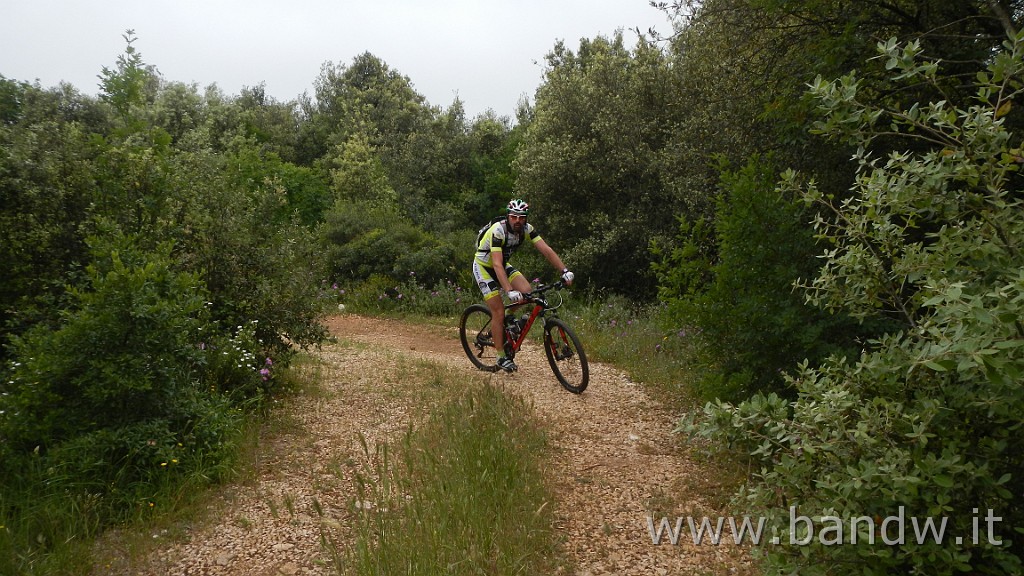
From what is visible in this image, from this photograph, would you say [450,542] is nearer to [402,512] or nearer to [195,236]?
[402,512]

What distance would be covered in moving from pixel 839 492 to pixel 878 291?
1026mm

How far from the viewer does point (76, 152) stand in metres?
5.35

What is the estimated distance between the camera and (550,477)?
14.6 feet

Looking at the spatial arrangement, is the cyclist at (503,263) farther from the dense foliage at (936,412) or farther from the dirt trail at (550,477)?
the dense foliage at (936,412)

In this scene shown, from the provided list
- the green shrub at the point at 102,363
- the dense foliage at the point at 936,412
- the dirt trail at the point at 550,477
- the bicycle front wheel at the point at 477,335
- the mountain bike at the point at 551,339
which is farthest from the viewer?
the bicycle front wheel at the point at 477,335

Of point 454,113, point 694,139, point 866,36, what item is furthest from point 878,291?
point 454,113

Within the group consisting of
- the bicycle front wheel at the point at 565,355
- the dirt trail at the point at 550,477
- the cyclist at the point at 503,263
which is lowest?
the dirt trail at the point at 550,477

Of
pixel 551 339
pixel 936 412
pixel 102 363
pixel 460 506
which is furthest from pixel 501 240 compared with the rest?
pixel 936 412

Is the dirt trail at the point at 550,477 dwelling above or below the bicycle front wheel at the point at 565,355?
below

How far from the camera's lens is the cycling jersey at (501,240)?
6824 mm

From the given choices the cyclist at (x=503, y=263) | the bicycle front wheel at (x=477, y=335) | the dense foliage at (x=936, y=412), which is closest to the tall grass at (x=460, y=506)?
the dense foliage at (x=936, y=412)

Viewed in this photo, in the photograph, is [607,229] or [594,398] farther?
[607,229]

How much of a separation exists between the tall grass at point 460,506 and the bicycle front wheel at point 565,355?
5.78 ft

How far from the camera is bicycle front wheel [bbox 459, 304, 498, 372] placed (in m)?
7.92
